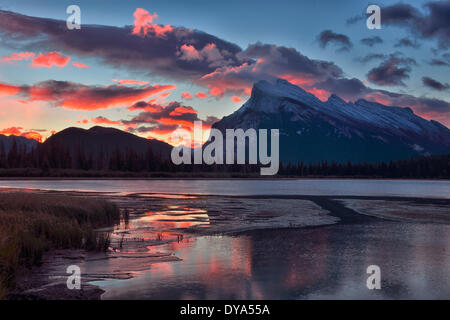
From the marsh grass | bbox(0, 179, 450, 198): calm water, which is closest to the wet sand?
the marsh grass

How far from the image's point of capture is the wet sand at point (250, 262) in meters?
15.0

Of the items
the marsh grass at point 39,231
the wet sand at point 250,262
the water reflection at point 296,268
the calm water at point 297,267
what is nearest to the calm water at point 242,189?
the marsh grass at point 39,231

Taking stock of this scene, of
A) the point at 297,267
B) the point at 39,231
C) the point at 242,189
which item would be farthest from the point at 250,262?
the point at 242,189

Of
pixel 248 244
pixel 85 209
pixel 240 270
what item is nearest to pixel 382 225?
pixel 248 244

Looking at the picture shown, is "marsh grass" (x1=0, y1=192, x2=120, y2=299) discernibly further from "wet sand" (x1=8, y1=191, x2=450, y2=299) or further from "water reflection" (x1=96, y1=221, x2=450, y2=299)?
"water reflection" (x1=96, y1=221, x2=450, y2=299)

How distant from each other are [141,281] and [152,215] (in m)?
23.4

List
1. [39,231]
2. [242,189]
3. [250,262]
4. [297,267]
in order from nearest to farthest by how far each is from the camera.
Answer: [297,267] → [250,262] → [39,231] → [242,189]

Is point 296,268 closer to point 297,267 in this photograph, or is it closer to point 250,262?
point 297,267

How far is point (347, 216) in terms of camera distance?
39938 millimetres

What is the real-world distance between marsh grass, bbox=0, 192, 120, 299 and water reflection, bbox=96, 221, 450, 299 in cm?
330

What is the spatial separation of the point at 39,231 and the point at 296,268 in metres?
12.6

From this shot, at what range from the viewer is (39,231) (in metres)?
21.7

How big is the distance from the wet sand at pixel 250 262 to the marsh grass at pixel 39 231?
2.24 feet

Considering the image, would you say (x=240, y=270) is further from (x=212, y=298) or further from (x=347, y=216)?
(x=347, y=216)
